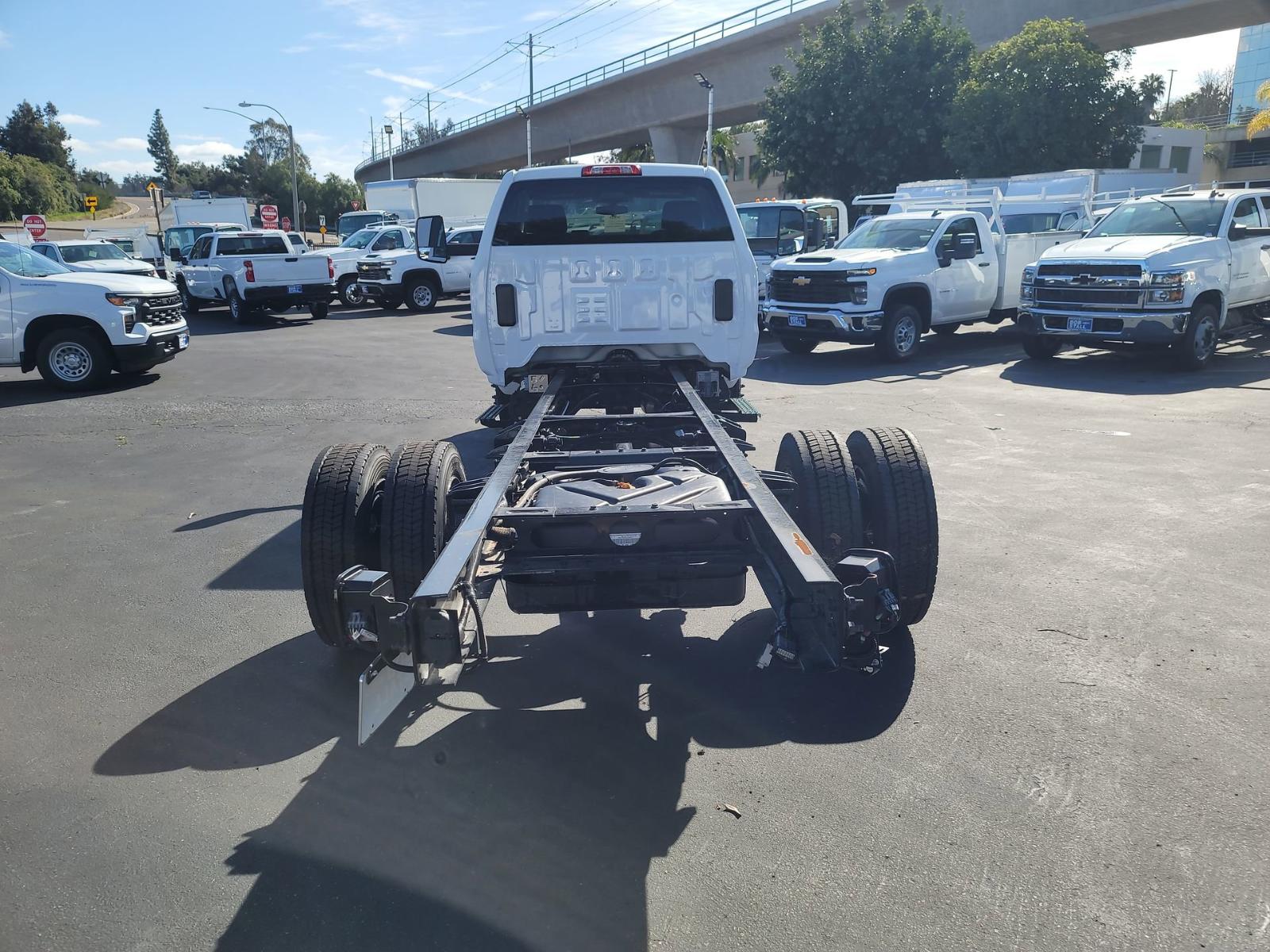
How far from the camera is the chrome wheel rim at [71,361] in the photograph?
41.8 feet

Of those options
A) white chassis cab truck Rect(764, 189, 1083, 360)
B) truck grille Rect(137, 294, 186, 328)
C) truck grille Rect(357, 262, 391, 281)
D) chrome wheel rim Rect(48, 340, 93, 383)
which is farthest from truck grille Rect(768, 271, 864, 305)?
truck grille Rect(357, 262, 391, 281)

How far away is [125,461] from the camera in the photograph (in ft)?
29.0

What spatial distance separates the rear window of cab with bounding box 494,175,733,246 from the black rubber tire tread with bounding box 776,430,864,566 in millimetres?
3176

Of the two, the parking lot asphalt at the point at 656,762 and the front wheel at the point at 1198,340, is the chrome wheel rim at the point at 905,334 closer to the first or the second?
the front wheel at the point at 1198,340

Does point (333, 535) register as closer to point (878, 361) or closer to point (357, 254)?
point (878, 361)

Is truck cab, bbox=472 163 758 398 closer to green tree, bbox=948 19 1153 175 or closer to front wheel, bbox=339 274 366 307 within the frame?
front wheel, bbox=339 274 366 307

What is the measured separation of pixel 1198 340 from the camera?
12.7 m

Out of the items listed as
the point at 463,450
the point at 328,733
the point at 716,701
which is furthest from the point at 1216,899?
the point at 463,450

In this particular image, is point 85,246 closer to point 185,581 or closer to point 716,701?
point 185,581

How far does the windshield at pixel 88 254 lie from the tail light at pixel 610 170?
17983mm

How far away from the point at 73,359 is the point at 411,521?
1086 cm

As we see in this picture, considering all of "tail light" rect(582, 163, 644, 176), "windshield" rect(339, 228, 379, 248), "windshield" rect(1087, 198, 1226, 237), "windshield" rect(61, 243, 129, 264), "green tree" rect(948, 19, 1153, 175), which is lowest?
"windshield" rect(61, 243, 129, 264)

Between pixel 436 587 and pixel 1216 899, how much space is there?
247 centimetres

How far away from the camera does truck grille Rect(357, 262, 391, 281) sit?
75.9ft
